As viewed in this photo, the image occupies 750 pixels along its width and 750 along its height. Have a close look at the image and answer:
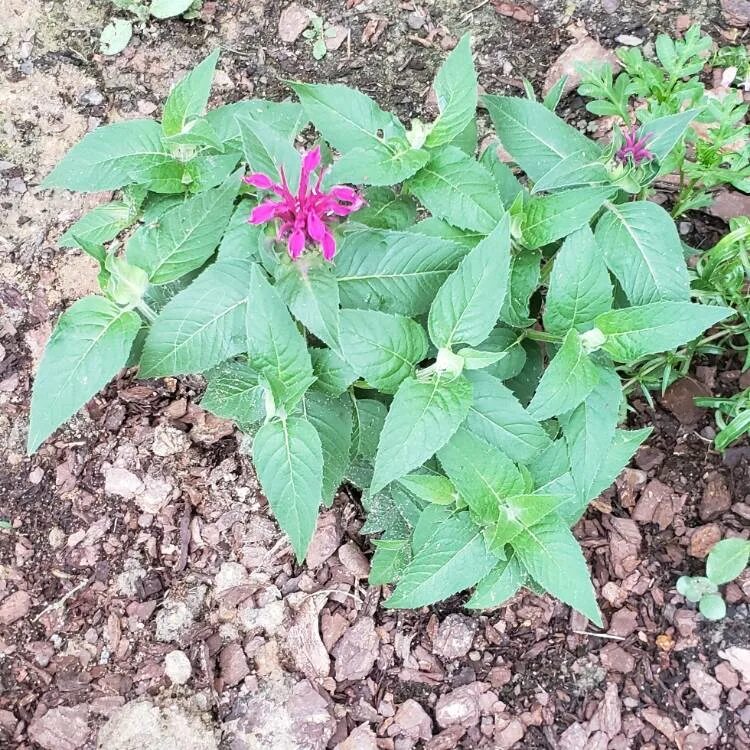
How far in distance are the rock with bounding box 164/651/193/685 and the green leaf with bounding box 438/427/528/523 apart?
0.97 meters

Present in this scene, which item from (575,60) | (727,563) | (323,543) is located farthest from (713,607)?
(575,60)

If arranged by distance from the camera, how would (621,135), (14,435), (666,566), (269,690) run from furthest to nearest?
(14,435) < (666,566) < (269,690) < (621,135)

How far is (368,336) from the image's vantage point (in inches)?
62.5

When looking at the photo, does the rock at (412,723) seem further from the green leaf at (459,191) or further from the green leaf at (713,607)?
the green leaf at (459,191)

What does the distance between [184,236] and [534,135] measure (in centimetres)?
84

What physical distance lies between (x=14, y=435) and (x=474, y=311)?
1625 millimetres

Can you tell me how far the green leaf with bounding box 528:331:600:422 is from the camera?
160cm

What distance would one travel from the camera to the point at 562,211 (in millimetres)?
1708

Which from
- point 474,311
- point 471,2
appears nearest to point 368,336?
point 474,311

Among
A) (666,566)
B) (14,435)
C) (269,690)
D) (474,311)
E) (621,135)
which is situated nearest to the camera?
(474,311)

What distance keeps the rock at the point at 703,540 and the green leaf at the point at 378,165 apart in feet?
4.54

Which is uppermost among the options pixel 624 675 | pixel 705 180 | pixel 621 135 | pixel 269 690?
pixel 621 135

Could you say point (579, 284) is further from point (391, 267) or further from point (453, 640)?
point (453, 640)

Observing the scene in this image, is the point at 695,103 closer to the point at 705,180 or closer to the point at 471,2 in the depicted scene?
the point at 705,180
